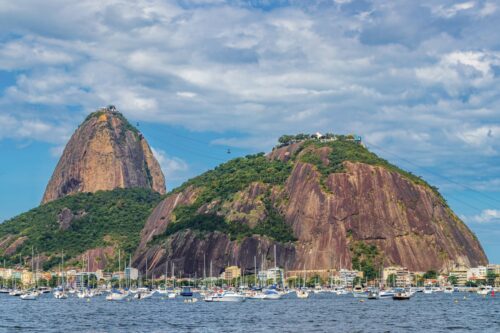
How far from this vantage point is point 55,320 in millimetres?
135500

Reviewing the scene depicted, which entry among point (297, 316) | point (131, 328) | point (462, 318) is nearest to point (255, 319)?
point (297, 316)

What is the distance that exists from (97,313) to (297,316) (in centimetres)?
3923

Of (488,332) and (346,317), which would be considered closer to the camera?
(488,332)

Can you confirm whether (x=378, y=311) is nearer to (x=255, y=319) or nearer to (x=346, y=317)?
(x=346, y=317)

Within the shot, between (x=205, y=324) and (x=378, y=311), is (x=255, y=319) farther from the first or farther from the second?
(x=378, y=311)

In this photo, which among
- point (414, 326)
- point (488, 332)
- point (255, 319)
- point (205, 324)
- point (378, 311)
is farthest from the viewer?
point (378, 311)

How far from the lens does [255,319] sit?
132750 millimetres

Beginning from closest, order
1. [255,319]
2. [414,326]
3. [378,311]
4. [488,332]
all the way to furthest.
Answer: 1. [488,332]
2. [414,326]
3. [255,319]
4. [378,311]

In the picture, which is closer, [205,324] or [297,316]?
[205,324]

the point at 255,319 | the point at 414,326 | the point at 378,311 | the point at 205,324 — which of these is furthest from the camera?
the point at 378,311

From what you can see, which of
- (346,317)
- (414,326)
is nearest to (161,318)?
(346,317)

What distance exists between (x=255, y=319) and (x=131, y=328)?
23.3m

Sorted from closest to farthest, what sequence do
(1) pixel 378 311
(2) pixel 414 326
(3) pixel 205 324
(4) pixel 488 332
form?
(4) pixel 488 332, (2) pixel 414 326, (3) pixel 205 324, (1) pixel 378 311

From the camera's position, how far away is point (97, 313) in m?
156
